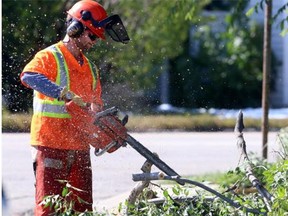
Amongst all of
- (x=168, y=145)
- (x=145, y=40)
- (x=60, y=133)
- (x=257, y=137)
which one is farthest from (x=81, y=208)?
(x=145, y=40)

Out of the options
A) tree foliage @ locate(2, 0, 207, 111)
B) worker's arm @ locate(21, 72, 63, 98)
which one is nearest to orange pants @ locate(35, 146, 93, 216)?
worker's arm @ locate(21, 72, 63, 98)

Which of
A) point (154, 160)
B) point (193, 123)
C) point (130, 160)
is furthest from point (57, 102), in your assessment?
point (193, 123)

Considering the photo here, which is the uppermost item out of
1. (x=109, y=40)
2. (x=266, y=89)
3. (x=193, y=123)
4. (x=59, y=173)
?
(x=109, y=40)

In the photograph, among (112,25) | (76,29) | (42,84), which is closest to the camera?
(42,84)

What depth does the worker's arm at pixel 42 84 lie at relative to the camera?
19.8 ft

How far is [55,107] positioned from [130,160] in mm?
1330

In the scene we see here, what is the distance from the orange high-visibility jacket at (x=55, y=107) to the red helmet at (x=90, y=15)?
0.62ft

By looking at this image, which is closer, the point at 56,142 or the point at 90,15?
the point at 56,142

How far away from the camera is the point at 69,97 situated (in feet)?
19.6

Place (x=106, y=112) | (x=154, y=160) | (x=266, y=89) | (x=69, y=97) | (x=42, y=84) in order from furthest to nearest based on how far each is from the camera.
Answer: (x=266, y=89), (x=42, y=84), (x=69, y=97), (x=106, y=112), (x=154, y=160)

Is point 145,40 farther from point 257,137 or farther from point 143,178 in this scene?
point 143,178

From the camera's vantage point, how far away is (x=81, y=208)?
6312mm

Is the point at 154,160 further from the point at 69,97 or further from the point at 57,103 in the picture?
the point at 57,103

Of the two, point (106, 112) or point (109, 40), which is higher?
point (109, 40)
